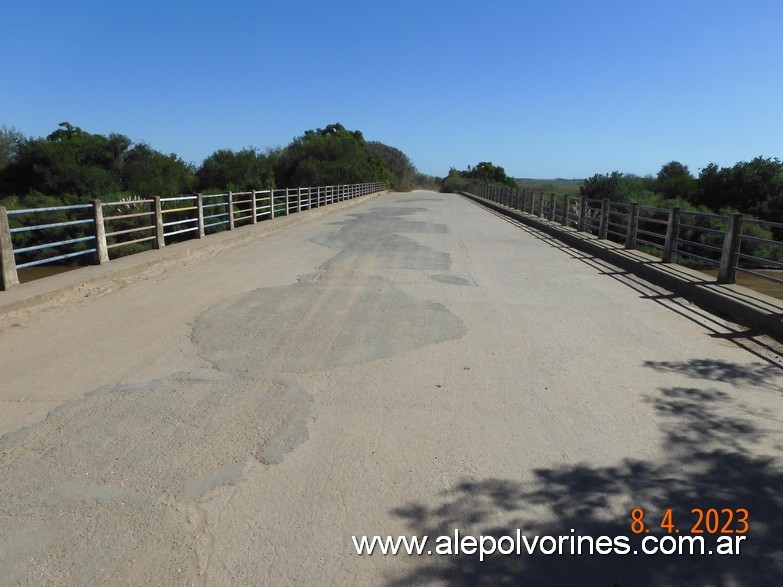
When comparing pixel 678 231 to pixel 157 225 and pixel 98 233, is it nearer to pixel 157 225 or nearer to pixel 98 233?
pixel 157 225

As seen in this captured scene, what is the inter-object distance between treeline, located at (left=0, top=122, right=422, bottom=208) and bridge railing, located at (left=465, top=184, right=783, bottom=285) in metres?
27.2

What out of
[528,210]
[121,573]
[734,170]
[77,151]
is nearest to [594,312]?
[121,573]

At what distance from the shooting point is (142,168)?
58.0m

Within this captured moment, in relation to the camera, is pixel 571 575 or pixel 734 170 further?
pixel 734 170

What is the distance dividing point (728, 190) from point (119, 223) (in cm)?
2756

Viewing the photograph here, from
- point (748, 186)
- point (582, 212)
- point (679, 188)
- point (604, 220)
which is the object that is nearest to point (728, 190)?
point (748, 186)

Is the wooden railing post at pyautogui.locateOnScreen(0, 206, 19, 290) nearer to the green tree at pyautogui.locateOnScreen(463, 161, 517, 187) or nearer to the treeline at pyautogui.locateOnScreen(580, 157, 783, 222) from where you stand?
the treeline at pyautogui.locateOnScreen(580, 157, 783, 222)

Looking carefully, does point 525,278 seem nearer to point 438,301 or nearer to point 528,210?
point 438,301

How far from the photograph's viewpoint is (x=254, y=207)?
19.4 meters

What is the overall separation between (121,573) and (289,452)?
1.29 meters

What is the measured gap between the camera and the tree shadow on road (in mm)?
2740

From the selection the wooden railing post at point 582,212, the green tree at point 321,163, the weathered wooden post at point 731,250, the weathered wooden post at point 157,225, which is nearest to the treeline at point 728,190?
the wooden railing post at point 582,212

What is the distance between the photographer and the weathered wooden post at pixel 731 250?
891 cm

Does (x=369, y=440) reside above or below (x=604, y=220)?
below
